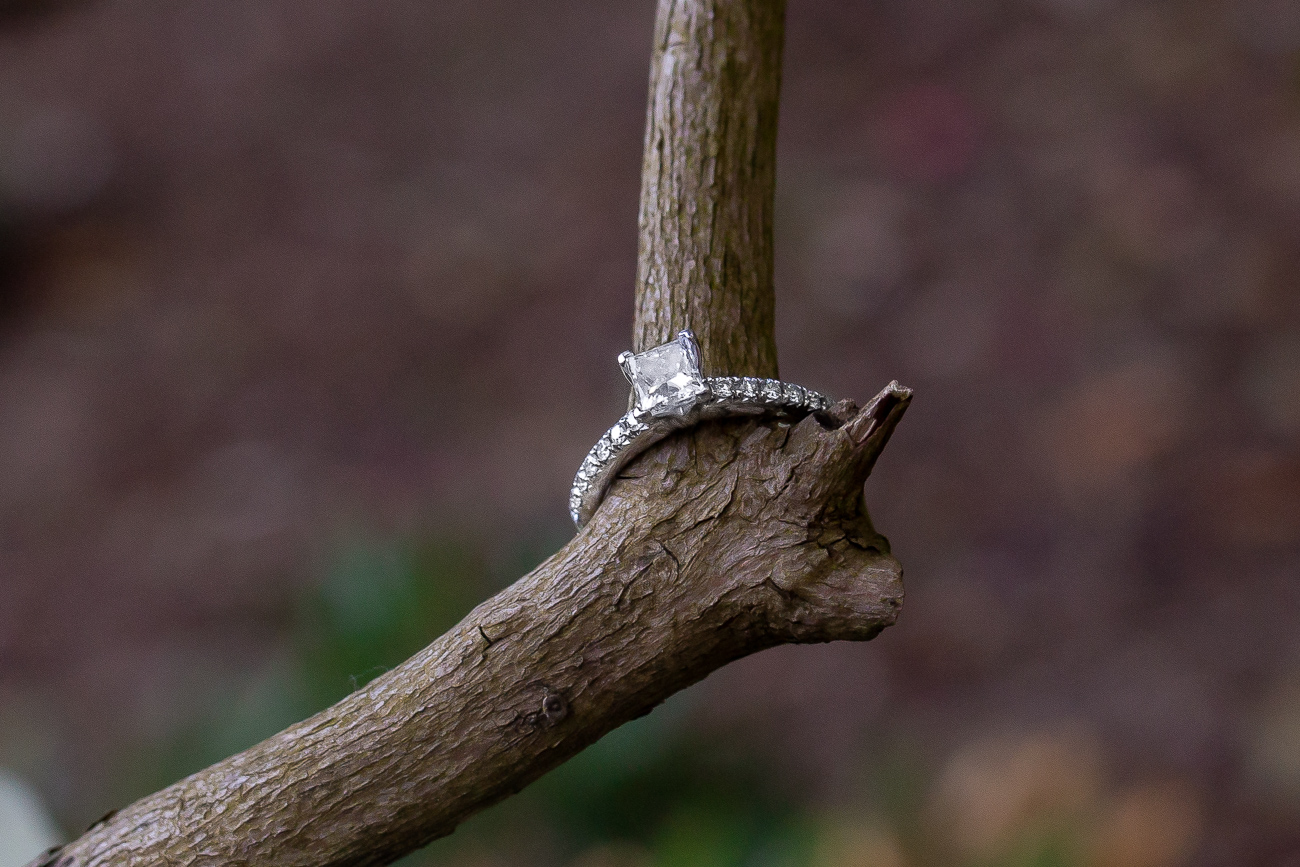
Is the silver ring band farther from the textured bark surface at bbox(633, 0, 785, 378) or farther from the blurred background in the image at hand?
the blurred background

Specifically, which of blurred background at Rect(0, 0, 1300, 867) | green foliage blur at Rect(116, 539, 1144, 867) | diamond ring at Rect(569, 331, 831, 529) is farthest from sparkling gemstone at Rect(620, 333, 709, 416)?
green foliage blur at Rect(116, 539, 1144, 867)

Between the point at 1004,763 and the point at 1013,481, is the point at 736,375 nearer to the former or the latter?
the point at 1004,763

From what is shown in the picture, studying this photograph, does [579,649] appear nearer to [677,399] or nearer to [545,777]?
[677,399]

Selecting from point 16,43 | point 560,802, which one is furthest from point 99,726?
point 16,43

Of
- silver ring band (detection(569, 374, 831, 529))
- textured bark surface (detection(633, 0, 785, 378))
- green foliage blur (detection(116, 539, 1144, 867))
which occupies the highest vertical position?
textured bark surface (detection(633, 0, 785, 378))

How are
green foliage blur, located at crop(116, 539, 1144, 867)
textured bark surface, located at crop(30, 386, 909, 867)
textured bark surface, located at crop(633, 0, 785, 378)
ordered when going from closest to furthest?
textured bark surface, located at crop(30, 386, 909, 867) < textured bark surface, located at crop(633, 0, 785, 378) < green foliage blur, located at crop(116, 539, 1144, 867)

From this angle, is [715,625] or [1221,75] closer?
[715,625]

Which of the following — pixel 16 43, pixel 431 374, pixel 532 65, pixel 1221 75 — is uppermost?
pixel 16 43
